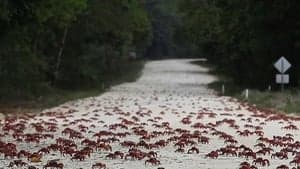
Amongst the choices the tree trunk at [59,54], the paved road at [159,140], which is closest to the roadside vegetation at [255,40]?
the tree trunk at [59,54]

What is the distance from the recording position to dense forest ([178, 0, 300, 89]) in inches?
1598

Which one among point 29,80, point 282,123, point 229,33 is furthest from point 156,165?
point 229,33

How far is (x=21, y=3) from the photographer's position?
2441cm

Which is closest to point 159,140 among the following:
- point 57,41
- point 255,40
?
point 255,40

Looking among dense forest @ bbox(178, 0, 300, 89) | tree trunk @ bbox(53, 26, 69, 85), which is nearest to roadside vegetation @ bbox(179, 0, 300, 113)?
dense forest @ bbox(178, 0, 300, 89)

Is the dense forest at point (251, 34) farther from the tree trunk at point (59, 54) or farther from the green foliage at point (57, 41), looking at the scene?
the tree trunk at point (59, 54)

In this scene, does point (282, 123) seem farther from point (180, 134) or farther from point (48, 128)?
point (48, 128)

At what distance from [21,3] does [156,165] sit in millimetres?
13712

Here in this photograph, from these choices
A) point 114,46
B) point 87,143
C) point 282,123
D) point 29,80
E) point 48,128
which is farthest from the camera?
point 114,46

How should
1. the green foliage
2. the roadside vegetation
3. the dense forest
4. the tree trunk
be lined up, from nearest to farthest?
the green foliage < the roadside vegetation < the dense forest < the tree trunk

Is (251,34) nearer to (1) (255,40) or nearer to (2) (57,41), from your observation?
(1) (255,40)

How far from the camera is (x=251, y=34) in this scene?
43500mm

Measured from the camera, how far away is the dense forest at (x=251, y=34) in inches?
1598

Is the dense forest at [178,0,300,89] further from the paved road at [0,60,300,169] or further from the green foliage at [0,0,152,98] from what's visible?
the paved road at [0,60,300,169]
